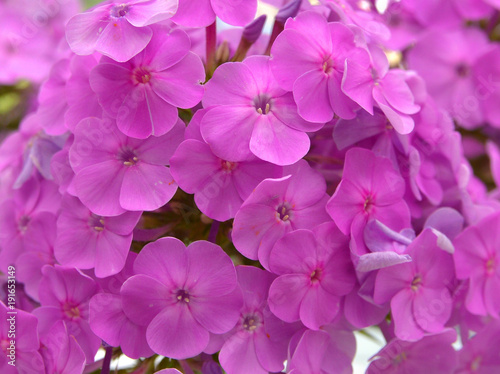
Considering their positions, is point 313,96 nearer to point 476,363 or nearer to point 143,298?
point 143,298

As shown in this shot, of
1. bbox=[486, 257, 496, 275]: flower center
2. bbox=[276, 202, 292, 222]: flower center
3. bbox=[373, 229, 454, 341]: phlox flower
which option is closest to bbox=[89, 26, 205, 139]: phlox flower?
bbox=[276, 202, 292, 222]: flower center

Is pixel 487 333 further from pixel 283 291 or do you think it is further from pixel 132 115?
pixel 132 115

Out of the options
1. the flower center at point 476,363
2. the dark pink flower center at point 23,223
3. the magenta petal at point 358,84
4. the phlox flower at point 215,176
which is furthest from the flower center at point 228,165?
the flower center at point 476,363

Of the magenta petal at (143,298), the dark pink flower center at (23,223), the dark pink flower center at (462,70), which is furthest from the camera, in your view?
the dark pink flower center at (462,70)

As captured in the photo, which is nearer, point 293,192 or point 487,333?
point 293,192

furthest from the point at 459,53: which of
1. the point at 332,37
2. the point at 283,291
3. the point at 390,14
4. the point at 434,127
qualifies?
the point at 283,291

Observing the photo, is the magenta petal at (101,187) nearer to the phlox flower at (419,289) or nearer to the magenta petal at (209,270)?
the magenta petal at (209,270)

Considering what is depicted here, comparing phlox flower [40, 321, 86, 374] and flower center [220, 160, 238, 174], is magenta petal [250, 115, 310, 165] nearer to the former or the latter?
flower center [220, 160, 238, 174]
